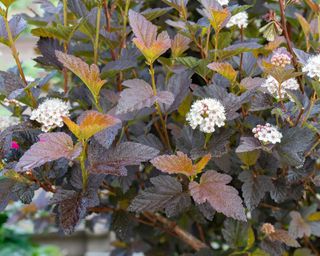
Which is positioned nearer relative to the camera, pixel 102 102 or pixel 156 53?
pixel 156 53

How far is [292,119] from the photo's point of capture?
895 mm

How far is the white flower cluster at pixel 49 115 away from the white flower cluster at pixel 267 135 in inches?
13.0

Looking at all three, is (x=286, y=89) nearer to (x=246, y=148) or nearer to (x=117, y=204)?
(x=246, y=148)

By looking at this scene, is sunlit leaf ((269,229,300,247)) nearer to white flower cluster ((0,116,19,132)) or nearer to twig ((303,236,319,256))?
twig ((303,236,319,256))

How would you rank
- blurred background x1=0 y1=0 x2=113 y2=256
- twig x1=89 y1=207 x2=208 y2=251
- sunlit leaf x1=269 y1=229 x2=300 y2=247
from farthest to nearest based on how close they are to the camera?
Result: blurred background x1=0 y1=0 x2=113 y2=256 → twig x1=89 y1=207 x2=208 y2=251 → sunlit leaf x1=269 y1=229 x2=300 y2=247

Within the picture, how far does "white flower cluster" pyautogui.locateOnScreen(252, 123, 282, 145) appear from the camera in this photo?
834mm

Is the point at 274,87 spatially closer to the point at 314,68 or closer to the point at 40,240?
the point at 314,68

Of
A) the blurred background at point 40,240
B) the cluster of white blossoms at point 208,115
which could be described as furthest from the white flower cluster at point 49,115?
the blurred background at point 40,240

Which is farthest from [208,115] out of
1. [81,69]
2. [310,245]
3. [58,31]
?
[310,245]

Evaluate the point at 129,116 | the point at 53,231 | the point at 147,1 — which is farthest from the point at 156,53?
the point at 53,231

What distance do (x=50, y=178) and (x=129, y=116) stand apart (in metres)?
0.19

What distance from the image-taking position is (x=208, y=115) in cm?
83

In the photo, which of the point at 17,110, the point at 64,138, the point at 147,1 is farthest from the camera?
the point at 147,1

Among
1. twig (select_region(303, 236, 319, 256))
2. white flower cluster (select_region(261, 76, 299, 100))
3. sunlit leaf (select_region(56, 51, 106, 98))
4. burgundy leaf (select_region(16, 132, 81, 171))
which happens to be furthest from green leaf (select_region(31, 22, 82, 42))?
twig (select_region(303, 236, 319, 256))
